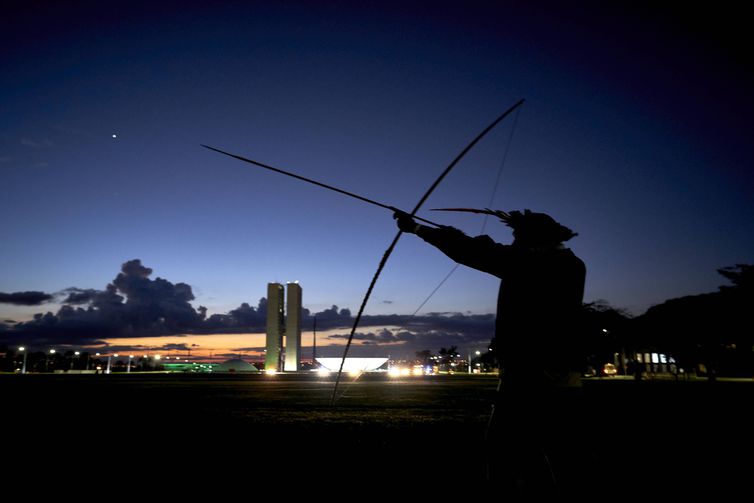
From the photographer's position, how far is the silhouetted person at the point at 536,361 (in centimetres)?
262

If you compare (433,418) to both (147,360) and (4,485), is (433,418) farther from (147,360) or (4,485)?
(147,360)

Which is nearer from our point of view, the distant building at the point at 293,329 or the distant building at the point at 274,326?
the distant building at the point at 274,326

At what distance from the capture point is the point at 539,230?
298 centimetres

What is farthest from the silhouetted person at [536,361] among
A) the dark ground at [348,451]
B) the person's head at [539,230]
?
the dark ground at [348,451]

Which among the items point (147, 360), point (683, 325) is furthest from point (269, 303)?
point (683, 325)

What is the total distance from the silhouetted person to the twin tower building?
4643 inches

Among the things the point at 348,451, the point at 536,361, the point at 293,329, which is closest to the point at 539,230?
the point at 536,361

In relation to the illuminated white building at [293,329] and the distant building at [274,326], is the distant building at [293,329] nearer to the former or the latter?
the illuminated white building at [293,329]

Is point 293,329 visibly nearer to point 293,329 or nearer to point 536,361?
point 293,329

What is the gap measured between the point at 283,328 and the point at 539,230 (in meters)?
120

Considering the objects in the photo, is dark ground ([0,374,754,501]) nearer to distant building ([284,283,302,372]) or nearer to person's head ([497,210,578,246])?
person's head ([497,210,578,246])

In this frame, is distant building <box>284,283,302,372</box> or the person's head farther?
distant building <box>284,283,302,372</box>

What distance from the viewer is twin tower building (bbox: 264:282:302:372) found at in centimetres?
11625

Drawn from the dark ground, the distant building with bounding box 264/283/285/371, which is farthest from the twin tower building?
the dark ground
